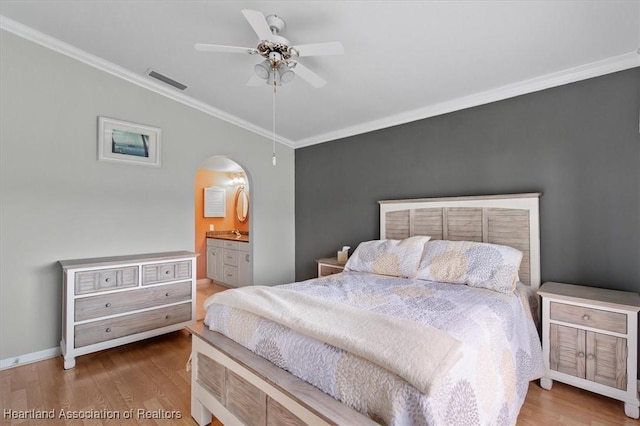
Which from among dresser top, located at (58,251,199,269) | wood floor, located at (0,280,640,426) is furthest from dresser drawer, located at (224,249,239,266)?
wood floor, located at (0,280,640,426)

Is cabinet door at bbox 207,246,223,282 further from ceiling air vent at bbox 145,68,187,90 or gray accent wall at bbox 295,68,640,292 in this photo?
gray accent wall at bbox 295,68,640,292

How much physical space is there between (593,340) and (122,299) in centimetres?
377

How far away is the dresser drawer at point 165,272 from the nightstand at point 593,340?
10.6 ft

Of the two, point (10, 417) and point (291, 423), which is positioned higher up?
point (291, 423)

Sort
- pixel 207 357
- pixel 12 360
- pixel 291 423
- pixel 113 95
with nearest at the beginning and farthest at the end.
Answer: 1. pixel 291 423
2. pixel 207 357
3. pixel 12 360
4. pixel 113 95

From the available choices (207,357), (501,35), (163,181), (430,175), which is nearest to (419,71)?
(501,35)

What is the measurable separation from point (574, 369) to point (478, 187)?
5.29 ft

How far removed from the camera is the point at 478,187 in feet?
9.72

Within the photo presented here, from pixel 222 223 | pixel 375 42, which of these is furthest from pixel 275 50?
pixel 222 223

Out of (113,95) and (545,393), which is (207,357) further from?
(113,95)

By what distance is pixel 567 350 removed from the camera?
2119 millimetres

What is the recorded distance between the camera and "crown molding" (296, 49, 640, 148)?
2240mm

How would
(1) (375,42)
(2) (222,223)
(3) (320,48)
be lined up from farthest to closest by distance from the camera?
(2) (222,223) → (1) (375,42) → (3) (320,48)

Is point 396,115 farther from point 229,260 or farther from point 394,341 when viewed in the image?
point 229,260
